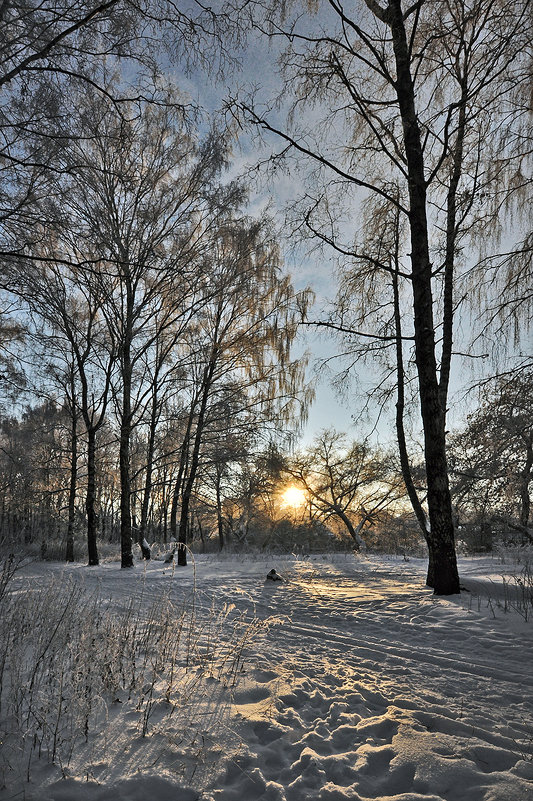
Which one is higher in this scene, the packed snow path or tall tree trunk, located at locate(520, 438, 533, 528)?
tall tree trunk, located at locate(520, 438, 533, 528)

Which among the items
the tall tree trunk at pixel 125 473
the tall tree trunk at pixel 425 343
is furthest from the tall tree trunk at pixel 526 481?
the tall tree trunk at pixel 125 473

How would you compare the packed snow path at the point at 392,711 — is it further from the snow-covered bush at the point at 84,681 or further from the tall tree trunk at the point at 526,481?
the tall tree trunk at the point at 526,481

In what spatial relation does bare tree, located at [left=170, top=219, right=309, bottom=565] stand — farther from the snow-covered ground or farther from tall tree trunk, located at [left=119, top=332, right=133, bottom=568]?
the snow-covered ground

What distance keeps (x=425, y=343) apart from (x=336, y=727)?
4818 millimetres

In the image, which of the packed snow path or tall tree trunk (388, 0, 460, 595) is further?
tall tree trunk (388, 0, 460, 595)

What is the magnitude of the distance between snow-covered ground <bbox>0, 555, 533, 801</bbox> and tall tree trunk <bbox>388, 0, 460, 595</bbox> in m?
1.22

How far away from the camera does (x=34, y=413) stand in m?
19.6

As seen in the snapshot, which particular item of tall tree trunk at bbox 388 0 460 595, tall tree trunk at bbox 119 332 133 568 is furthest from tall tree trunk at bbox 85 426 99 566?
tall tree trunk at bbox 388 0 460 595

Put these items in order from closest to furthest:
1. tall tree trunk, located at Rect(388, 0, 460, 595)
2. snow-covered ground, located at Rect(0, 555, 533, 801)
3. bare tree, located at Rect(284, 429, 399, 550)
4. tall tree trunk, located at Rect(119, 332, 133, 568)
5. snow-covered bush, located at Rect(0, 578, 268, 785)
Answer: snow-covered ground, located at Rect(0, 555, 533, 801) → snow-covered bush, located at Rect(0, 578, 268, 785) → tall tree trunk, located at Rect(388, 0, 460, 595) → tall tree trunk, located at Rect(119, 332, 133, 568) → bare tree, located at Rect(284, 429, 399, 550)

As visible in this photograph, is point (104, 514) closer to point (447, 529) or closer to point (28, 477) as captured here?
point (28, 477)

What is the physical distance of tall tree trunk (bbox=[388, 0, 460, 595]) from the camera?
5.58m

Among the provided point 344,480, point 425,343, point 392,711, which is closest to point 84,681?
point 392,711

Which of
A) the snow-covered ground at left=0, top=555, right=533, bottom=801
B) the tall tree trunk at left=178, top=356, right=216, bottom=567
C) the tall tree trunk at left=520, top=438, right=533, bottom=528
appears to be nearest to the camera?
the snow-covered ground at left=0, top=555, right=533, bottom=801

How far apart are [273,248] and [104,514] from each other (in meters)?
33.3
